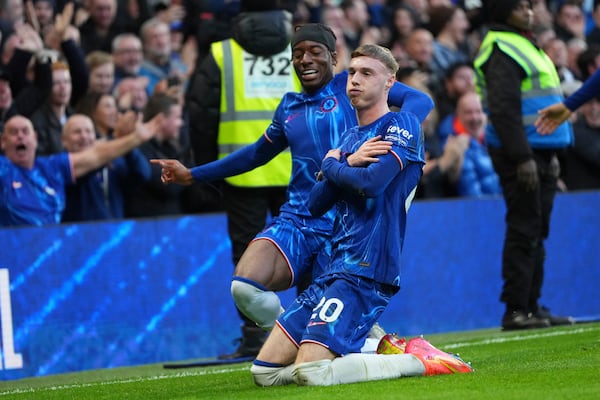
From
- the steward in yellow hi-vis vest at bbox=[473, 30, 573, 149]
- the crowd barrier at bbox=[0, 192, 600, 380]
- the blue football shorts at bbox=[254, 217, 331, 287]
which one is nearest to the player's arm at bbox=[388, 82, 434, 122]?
the blue football shorts at bbox=[254, 217, 331, 287]

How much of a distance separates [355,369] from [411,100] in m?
1.76

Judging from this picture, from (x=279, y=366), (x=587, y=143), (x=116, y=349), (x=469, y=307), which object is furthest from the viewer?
(x=587, y=143)

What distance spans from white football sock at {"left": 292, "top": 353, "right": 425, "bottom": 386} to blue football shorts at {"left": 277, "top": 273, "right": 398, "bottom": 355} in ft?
0.25

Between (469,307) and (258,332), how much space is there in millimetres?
3481

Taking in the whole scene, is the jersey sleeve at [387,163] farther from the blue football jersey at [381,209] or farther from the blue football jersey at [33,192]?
the blue football jersey at [33,192]

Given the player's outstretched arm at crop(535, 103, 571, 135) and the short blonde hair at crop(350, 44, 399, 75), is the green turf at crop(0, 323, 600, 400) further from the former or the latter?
the short blonde hair at crop(350, 44, 399, 75)

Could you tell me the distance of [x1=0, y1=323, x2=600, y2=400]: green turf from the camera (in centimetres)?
667

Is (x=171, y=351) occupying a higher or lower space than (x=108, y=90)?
lower

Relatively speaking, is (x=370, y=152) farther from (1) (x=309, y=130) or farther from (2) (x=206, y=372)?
(2) (x=206, y=372)

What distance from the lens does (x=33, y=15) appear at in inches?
537

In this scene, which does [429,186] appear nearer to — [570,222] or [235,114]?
[570,222]

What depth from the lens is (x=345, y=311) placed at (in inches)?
288

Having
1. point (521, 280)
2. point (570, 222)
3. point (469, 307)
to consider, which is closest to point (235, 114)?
point (521, 280)

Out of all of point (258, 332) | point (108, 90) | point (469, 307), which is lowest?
point (469, 307)
